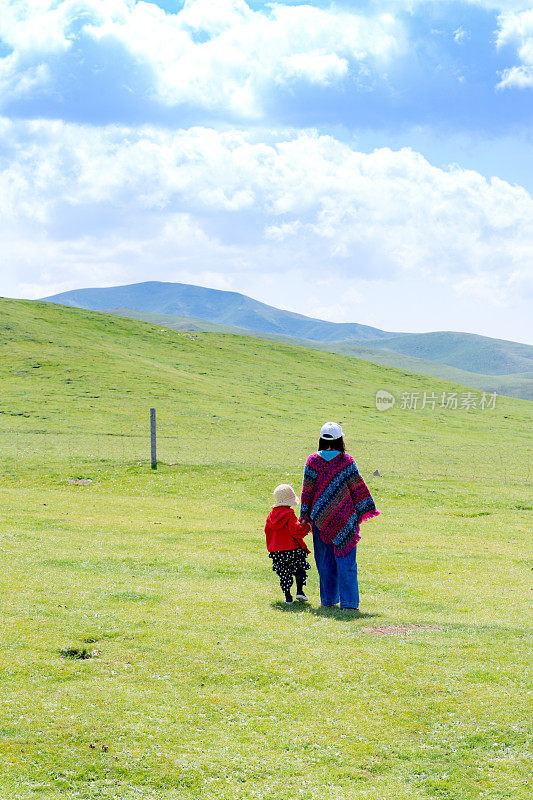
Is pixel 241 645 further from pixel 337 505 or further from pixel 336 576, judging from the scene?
pixel 337 505

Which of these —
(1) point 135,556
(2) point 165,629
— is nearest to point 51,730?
(2) point 165,629

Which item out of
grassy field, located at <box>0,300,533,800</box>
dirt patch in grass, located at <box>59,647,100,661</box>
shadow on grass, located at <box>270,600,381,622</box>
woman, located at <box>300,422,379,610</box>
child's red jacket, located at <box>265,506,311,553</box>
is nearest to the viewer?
grassy field, located at <box>0,300,533,800</box>

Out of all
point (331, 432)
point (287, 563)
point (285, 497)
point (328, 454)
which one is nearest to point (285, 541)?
point (287, 563)

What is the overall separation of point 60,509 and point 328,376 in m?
85.6

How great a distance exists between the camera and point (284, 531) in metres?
13.1

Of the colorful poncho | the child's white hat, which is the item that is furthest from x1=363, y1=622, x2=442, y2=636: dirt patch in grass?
the child's white hat

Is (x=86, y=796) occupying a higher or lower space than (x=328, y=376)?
lower

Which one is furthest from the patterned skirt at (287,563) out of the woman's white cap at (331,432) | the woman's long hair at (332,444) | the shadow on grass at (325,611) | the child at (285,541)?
the woman's white cap at (331,432)

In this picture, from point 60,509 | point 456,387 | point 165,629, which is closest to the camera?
point 165,629

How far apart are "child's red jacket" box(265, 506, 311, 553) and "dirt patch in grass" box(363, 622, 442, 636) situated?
2.06 m

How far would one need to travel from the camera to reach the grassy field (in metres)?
7.34

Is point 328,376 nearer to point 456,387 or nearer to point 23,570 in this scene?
point 456,387

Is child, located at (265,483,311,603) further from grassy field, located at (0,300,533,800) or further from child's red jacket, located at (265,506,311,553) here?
grassy field, located at (0,300,533,800)

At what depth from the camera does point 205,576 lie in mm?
15289
